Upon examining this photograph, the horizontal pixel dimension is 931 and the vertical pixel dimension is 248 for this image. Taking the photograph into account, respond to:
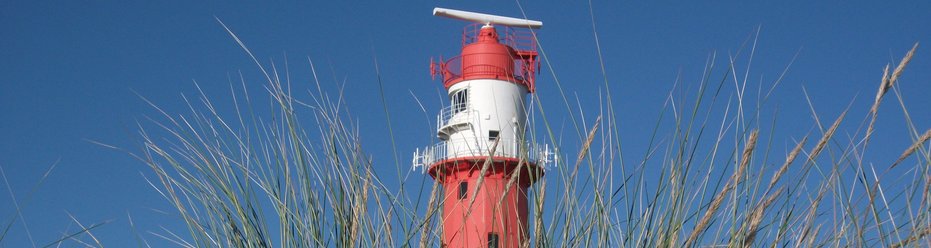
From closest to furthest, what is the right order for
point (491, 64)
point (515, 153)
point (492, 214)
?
point (492, 214) < point (515, 153) < point (491, 64)

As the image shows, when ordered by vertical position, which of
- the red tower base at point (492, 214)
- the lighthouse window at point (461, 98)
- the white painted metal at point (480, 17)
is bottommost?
the red tower base at point (492, 214)

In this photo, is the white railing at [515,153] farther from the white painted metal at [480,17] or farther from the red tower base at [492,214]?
the white painted metal at [480,17]

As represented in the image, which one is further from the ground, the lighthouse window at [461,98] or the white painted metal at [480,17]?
the white painted metal at [480,17]

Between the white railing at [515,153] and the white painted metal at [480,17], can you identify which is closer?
the white railing at [515,153]

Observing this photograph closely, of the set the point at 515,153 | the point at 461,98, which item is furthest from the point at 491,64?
the point at 515,153

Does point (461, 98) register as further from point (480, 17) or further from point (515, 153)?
point (515, 153)

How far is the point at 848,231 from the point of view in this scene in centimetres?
174

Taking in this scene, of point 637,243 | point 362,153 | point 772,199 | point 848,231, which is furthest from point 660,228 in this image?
point 362,153

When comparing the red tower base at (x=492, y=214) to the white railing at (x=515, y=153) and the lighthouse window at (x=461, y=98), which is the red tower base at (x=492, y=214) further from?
the lighthouse window at (x=461, y=98)

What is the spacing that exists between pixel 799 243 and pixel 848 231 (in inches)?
3.0

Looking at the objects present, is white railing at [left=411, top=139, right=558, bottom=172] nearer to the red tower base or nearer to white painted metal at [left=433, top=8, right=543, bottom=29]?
the red tower base

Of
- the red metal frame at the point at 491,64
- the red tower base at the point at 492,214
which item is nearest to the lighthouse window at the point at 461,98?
the red metal frame at the point at 491,64

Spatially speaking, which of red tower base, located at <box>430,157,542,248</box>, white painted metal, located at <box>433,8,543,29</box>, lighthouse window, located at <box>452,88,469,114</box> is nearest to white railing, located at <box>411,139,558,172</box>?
red tower base, located at <box>430,157,542,248</box>

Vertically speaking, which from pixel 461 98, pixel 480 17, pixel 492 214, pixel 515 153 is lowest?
pixel 492 214
